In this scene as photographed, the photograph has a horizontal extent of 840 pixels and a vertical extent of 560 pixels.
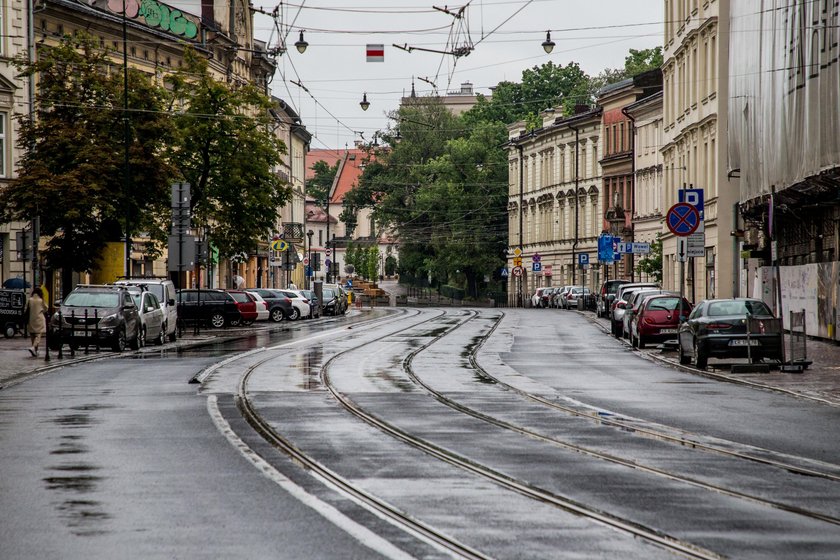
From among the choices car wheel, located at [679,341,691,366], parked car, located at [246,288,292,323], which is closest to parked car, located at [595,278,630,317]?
parked car, located at [246,288,292,323]

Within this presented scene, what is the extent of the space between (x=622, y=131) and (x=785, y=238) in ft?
159

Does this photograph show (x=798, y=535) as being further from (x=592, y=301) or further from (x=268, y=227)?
(x=592, y=301)

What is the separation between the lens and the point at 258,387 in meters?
23.5

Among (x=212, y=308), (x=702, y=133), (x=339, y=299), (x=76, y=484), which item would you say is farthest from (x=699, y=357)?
(x=339, y=299)

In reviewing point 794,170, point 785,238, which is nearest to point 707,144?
point 785,238

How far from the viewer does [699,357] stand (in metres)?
29.2

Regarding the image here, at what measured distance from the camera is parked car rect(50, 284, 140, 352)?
3612 cm

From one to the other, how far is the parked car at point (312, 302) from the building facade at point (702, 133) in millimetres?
17125

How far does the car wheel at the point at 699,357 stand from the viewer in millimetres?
29078


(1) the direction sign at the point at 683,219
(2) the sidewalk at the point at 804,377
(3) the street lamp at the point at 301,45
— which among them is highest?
(3) the street lamp at the point at 301,45

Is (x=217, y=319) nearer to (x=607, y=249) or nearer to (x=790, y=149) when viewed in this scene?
(x=790, y=149)

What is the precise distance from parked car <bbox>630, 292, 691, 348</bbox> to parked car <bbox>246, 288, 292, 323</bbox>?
107 ft

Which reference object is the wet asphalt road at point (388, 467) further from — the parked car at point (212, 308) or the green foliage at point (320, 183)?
the green foliage at point (320, 183)

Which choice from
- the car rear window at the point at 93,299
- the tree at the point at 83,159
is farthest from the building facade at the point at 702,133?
the car rear window at the point at 93,299
